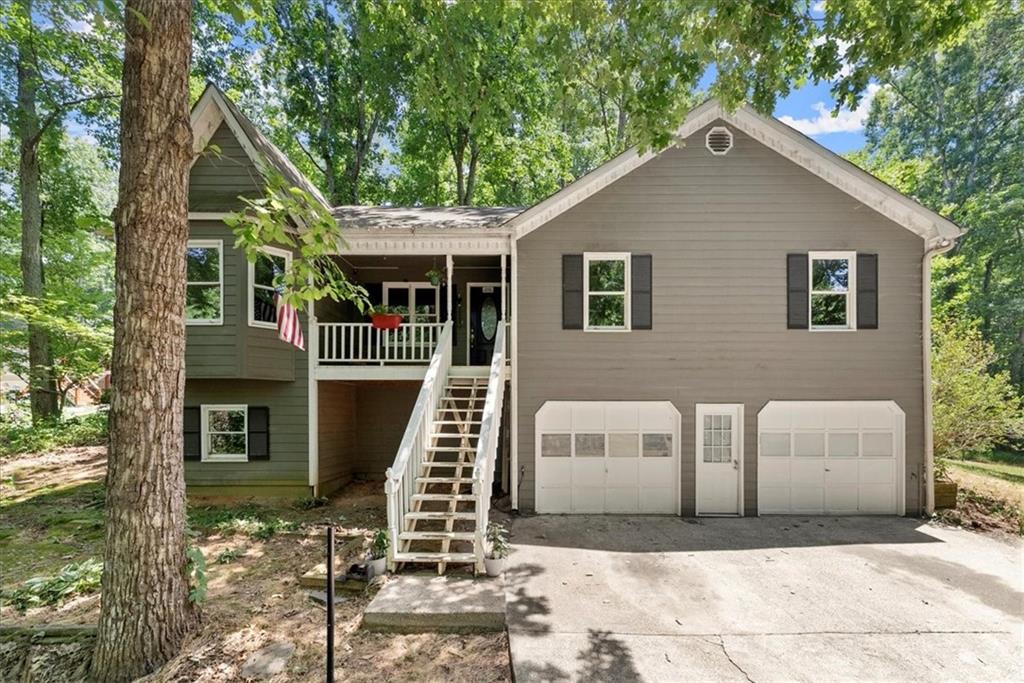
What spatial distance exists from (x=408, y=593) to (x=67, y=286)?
2006cm

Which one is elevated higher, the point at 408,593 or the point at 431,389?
the point at 431,389

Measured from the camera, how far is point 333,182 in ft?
59.2

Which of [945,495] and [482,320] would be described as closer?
[945,495]

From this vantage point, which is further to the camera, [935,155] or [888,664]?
[935,155]

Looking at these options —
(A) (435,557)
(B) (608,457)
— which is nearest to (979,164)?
(B) (608,457)

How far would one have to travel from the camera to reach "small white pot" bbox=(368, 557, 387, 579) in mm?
5121

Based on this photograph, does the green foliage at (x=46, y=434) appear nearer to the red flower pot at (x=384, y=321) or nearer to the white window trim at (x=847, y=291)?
the red flower pot at (x=384, y=321)

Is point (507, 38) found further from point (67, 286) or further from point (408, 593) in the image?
point (67, 286)

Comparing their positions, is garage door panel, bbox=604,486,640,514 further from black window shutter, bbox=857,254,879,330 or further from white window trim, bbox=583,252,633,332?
black window shutter, bbox=857,254,879,330

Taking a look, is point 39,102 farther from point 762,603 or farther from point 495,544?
point 762,603

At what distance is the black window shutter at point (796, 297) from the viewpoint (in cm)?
837

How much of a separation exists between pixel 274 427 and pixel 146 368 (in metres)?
5.63

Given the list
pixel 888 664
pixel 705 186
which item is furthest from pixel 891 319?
pixel 888 664

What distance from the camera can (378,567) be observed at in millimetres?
5223
